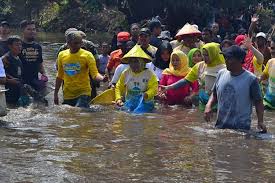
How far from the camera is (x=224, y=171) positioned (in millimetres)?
6742

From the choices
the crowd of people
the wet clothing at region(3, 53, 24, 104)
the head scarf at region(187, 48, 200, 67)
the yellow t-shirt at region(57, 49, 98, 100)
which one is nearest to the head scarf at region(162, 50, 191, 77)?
the crowd of people

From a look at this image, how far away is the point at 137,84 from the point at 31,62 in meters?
2.35

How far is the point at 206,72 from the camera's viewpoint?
10406 mm

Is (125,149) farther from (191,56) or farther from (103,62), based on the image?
(103,62)

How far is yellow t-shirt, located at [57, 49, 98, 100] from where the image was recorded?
10500mm

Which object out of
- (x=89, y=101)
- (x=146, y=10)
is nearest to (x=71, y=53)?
(x=89, y=101)

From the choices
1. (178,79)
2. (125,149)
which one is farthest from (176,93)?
(125,149)

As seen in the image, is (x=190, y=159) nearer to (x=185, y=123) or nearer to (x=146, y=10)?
→ (x=185, y=123)

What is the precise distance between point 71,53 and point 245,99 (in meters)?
3.55

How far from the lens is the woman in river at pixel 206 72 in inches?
400

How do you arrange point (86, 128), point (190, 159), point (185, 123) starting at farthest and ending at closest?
point (185, 123) < point (86, 128) < point (190, 159)

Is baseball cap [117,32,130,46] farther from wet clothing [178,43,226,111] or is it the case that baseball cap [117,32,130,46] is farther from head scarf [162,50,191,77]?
wet clothing [178,43,226,111]

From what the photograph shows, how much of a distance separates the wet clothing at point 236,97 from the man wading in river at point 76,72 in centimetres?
283

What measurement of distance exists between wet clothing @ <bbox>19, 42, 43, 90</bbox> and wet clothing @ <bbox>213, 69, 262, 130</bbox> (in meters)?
4.76
